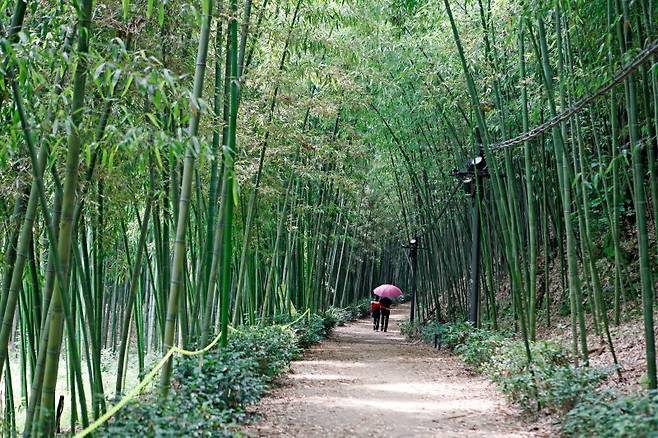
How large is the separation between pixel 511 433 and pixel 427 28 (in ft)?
17.5

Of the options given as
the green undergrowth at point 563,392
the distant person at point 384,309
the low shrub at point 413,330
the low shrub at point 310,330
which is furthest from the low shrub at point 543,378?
the distant person at point 384,309

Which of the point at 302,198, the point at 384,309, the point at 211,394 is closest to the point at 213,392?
the point at 211,394

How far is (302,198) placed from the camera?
10797mm

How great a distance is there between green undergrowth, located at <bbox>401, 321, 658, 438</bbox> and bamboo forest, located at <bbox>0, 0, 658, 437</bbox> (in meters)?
0.02

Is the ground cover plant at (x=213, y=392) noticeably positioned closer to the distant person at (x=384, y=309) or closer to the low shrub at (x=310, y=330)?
the low shrub at (x=310, y=330)

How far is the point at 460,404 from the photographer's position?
5215 millimetres

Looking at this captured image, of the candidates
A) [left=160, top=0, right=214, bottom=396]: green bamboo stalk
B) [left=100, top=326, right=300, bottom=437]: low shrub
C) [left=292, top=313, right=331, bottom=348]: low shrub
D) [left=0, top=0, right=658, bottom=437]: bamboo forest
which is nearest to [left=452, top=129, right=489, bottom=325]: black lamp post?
[left=0, top=0, right=658, bottom=437]: bamboo forest

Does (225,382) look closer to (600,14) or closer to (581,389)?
(581,389)

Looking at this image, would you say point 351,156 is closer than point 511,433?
No

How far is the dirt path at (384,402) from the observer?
4.29 m

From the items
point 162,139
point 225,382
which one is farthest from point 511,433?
point 162,139

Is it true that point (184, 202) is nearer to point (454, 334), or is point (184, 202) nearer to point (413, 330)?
point (454, 334)

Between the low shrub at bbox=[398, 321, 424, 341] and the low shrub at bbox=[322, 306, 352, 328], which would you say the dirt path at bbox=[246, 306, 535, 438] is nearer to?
the low shrub at bbox=[398, 321, 424, 341]

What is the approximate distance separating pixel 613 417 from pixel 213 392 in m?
2.18
